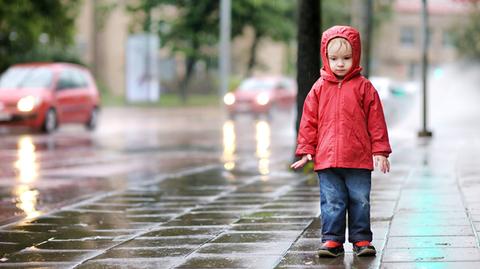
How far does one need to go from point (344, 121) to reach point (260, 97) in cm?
3033

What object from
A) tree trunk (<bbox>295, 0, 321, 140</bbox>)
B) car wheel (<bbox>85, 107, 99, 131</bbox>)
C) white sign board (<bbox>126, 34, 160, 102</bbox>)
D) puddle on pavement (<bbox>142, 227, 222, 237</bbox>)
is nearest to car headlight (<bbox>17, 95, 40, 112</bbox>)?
car wheel (<bbox>85, 107, 99, 131</bbox>)

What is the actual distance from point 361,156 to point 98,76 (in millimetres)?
A: 57653

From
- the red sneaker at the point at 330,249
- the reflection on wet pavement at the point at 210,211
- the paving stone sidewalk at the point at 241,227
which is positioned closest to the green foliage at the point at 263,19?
the reflection on wet pavement at the point at 210,211

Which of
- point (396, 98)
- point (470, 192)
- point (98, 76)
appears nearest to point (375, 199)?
point (470, 192)

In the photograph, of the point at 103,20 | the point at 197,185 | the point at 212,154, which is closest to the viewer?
the point at 197,185

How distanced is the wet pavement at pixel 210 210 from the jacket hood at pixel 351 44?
116 cm

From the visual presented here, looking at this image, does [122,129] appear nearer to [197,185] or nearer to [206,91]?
[197,185]

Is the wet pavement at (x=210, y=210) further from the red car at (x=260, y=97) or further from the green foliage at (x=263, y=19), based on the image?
the green foliage at (x=263, y=19)

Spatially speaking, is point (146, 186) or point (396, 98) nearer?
point (146, 186)

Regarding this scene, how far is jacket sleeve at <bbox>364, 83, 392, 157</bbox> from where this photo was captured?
7.17m

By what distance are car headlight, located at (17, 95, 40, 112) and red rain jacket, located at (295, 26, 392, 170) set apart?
1899cm

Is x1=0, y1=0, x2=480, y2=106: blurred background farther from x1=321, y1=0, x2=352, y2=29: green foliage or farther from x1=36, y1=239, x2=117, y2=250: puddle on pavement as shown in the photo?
x1=36, y1=239, x2=117, y2=250: puddle on pavement

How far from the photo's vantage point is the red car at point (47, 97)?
2552cm

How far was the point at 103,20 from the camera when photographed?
55.2m
